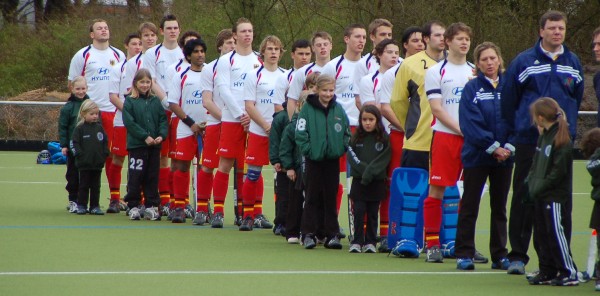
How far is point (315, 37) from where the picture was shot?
12562mm

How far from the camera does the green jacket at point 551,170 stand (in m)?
8.47

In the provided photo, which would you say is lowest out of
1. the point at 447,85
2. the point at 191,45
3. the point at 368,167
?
the point at 368,167

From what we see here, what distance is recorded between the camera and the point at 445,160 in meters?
9.96

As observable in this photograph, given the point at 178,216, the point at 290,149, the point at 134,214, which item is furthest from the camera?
the point at 134,214

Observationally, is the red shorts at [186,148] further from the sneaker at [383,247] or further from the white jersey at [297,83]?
the sneaker at [383,247]

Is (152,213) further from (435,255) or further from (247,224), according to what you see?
(435,255)

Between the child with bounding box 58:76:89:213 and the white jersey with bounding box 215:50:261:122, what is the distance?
8.18 feet

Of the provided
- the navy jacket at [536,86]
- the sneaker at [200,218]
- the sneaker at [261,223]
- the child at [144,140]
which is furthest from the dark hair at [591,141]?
the child at [144,140]

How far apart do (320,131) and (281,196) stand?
1.52 m

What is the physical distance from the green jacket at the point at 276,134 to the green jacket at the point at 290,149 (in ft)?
1.10

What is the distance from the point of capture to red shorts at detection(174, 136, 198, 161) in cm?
1361

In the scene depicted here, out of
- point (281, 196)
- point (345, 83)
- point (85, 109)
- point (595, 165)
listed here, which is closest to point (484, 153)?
point (595, 165)

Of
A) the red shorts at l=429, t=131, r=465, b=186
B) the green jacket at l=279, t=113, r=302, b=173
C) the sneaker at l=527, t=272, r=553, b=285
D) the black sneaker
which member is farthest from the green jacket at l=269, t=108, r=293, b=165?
the sneaker at l=527, t=272, r=553, b=285

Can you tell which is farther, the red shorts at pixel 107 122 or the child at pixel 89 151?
the red shorts at pixel 107 122
